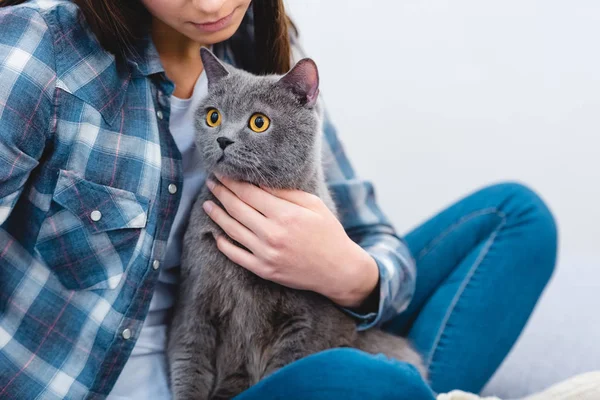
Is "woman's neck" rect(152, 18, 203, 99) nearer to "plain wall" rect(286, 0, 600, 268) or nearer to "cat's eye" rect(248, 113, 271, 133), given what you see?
"cat's eye" rect(248, 113, 271, 133)

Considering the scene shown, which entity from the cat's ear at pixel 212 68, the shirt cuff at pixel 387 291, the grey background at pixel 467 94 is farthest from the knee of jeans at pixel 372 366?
the grey background at pixel 467 94

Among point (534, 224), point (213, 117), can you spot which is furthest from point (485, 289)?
point (213, 117)

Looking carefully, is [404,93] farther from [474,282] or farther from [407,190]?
[474,282]

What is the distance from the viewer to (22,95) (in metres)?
1.05

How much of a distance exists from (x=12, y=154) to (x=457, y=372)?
975 millimetres

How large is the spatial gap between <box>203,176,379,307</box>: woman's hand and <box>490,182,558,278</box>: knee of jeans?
1.50 feet

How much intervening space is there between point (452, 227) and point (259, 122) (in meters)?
0.66

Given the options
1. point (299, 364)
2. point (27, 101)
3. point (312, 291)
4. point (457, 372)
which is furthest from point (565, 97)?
point (27, 101)

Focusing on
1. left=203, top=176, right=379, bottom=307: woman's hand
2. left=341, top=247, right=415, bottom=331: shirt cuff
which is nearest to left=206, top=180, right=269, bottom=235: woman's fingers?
left=203, top=176, right=379, bottom=307: woman's hand

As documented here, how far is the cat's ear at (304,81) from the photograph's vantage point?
1.12 m

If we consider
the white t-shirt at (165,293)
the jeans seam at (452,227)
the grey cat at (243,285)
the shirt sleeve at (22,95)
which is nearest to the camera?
the shirt sleeve at (22,95)

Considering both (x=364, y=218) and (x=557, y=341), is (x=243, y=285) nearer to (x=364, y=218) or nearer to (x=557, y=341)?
(x=364, y=218)

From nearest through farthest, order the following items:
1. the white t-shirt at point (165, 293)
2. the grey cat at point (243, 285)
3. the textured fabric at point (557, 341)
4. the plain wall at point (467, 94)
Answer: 1. the grey cat at point (243, 285)
2. the white t-shirt at point (165, 293)
3. the textured fabric at point (557, 341)
4. the plain wall at point (467, 94)

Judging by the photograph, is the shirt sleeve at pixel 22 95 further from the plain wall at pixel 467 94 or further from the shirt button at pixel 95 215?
the plain wall at pixel 467 94
